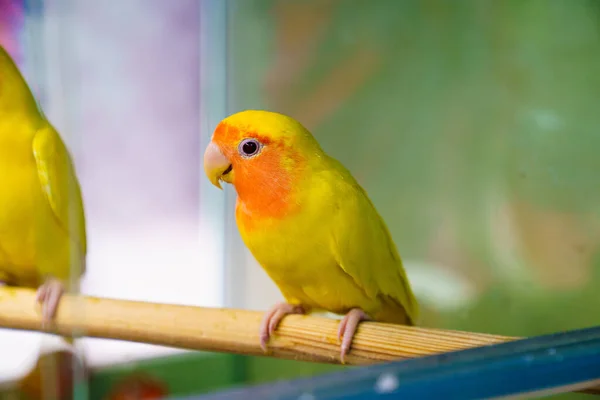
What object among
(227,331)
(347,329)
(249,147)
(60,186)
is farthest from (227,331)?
(60,186)

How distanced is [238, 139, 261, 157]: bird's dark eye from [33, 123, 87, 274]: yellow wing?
0.40m

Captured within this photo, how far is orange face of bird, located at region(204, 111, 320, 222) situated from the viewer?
906 millimetres

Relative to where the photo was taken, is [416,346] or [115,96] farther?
[115,96]

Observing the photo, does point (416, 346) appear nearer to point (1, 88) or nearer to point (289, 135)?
point (289, 135)

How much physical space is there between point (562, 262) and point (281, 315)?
974 mm

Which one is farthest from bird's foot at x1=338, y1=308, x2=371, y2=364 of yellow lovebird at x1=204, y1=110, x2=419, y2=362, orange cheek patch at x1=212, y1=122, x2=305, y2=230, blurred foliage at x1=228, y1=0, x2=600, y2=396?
blurred foliage at x1=228, y1=0, x2=600, y2=396

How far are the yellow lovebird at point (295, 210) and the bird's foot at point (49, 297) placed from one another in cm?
41

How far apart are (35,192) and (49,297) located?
210mm

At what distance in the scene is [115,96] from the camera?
1158 mm

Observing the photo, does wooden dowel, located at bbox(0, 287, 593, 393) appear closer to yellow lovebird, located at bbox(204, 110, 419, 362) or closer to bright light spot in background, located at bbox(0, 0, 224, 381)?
yellow lovebird, located at bbox(204, 110, 419, 362)

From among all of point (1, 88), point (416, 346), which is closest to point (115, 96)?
point (1, 88)

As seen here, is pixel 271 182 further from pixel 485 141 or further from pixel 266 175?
pixel 485 141

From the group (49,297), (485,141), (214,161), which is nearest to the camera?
(214,161)

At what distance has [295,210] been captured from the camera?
935 millimetres
